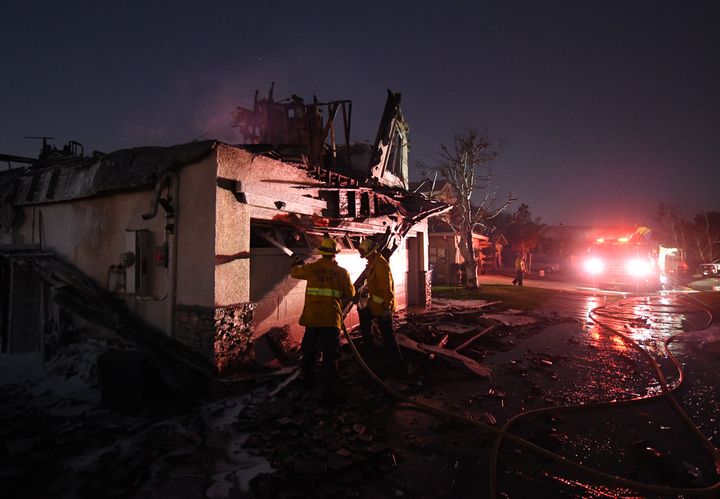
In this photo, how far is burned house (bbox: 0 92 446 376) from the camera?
5.43 meters

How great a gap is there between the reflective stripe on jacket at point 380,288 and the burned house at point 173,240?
59.3 inches

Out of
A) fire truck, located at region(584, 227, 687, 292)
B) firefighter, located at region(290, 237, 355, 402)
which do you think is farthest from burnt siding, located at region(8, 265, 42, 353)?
fire truck, located at region(584, 227, 687, 292)

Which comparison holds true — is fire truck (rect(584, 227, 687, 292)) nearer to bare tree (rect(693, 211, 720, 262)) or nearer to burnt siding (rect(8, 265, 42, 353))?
burnt siding (rect(8, 265, 42, 353))

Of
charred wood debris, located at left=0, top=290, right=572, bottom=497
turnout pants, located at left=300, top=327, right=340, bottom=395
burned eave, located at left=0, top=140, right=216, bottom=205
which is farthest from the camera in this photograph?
burned eave, located at left=0, top=140, right=216, bottom=205

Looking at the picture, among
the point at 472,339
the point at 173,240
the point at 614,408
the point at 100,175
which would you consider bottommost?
the point at 614,408

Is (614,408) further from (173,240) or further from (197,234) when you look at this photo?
(173,240)

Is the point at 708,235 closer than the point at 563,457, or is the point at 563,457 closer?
A: the point at 563,457

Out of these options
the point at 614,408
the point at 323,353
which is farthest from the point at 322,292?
the point at 614,408

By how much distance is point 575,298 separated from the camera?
1631 centimetres

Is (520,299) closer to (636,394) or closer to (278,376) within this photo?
(636,394)

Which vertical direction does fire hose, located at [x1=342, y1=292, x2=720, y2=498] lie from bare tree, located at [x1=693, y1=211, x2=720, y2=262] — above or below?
below

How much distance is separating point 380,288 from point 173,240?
11.5 feet

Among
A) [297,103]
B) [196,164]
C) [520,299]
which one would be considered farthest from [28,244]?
[520,299]

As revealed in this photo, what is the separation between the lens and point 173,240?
18.6ft
